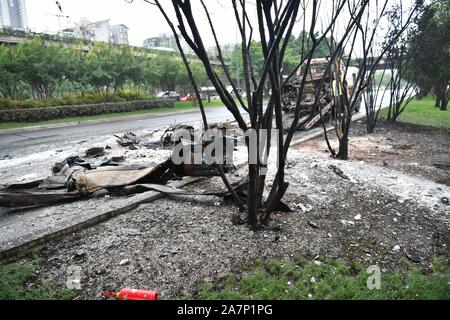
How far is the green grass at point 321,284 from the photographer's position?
2166 millimetres

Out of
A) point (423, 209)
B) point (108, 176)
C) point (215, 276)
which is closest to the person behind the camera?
point (215, 276)

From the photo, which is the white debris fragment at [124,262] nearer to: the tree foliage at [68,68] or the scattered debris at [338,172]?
the scattered debris at [338,172]

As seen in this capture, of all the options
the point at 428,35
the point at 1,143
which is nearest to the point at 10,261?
the point at 1,143

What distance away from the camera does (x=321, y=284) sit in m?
2.27

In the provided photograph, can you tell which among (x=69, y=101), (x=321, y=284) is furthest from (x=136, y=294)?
(x=69, y=101)

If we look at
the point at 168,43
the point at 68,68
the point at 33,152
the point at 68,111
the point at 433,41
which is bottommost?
the point at 33,152

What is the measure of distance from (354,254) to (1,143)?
1169cm

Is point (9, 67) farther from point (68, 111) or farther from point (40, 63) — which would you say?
point (68, 111)

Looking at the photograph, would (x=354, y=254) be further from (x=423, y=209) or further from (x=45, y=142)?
(x=45, y=142)

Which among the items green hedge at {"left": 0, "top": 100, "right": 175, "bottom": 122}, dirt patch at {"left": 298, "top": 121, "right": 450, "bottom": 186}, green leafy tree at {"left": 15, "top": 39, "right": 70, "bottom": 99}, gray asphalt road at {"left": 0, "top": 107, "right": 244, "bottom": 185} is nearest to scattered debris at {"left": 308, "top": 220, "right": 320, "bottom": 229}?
dirt patch at {"left": 298, "top": 121, "right": 450, "bottom": 186}

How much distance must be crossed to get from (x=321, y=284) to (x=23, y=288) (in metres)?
2.25

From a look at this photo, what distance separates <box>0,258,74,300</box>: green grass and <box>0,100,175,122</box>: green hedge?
1669 centimetres

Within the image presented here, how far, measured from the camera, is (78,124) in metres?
15.6

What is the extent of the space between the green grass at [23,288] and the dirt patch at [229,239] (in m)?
0.10
